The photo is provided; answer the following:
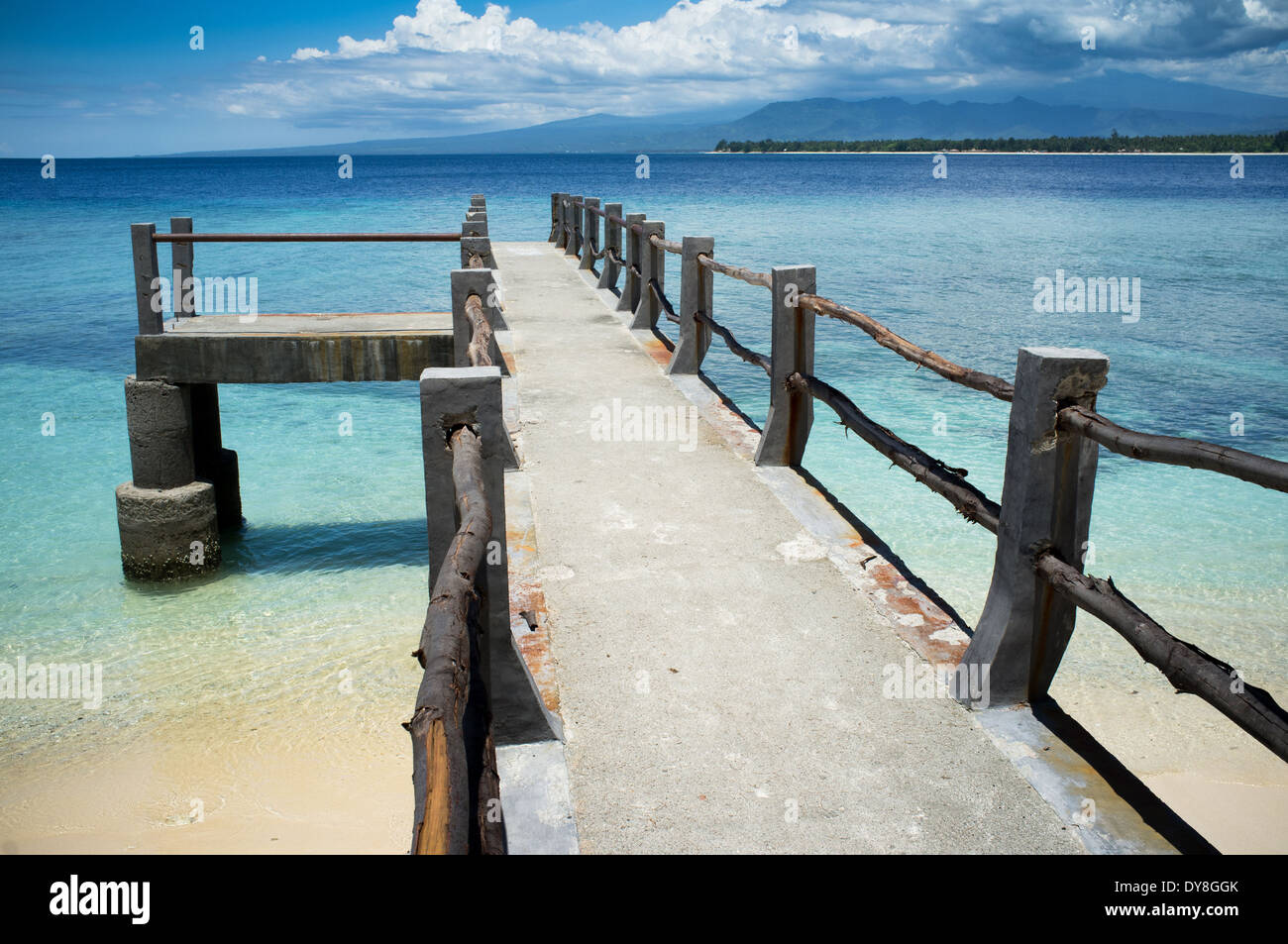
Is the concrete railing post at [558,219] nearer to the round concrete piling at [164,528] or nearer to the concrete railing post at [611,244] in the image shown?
the concrete railing post at [611,244]

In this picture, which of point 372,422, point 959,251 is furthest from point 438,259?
point 372,422

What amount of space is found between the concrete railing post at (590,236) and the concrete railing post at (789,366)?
9512 mm

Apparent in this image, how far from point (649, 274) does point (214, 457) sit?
445 cm

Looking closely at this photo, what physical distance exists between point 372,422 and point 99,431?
144 inches

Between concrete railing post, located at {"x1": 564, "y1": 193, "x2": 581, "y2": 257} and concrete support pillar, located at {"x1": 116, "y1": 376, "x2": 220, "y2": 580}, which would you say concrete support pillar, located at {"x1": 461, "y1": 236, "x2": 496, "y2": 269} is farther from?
concrete railing post, located at {"x1": 564, "y1": 193, "x2": 581, "y2": 257}

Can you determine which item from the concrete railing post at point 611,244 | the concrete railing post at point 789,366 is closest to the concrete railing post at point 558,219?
the concrete railing post at point 611,244

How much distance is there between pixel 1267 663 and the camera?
6.88 meters

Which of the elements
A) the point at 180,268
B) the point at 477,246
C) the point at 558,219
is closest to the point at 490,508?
the point at 477,246

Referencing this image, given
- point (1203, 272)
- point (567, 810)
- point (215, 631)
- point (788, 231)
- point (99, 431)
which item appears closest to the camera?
point (567, 810)

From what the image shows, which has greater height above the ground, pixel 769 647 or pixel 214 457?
pixel 769 647

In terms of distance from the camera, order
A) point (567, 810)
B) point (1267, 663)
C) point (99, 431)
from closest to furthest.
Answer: point (567, 810) < point (1267, 663) < point (99, 431)

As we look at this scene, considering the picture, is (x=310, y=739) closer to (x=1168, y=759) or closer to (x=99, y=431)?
(x=1168, y=759)

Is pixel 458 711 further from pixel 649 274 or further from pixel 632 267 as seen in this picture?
pixel 632 267

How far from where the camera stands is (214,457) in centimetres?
945
